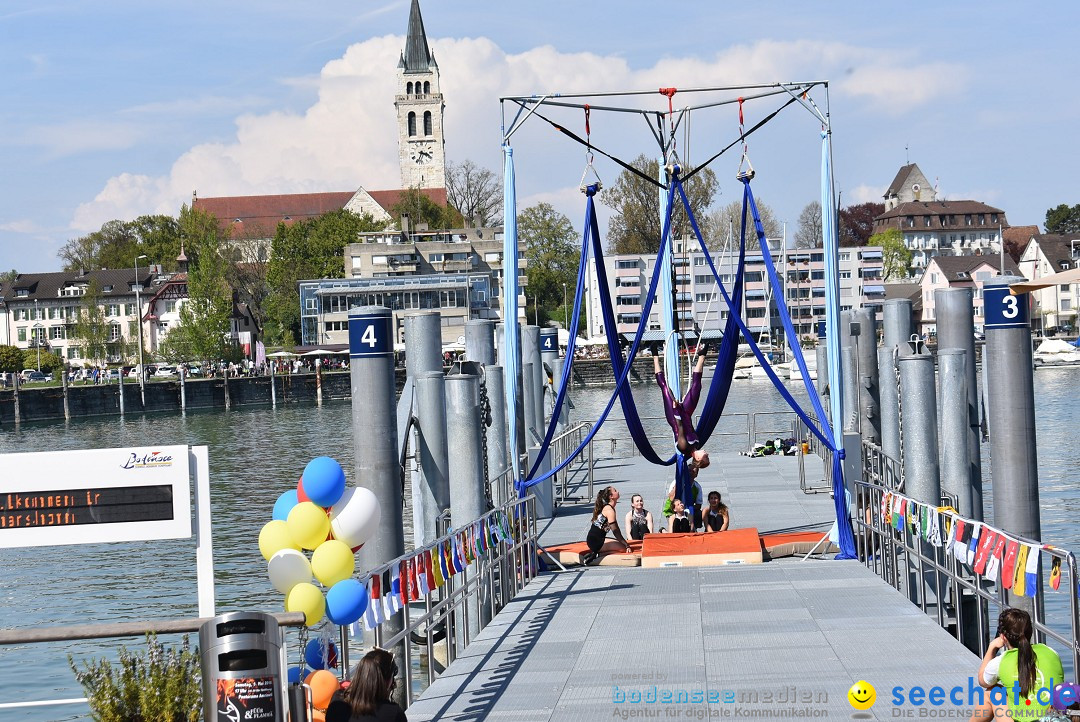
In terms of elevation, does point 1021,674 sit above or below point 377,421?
below

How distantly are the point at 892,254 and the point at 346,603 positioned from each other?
476 feet

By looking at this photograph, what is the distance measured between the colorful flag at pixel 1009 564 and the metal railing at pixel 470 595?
4339 millimetres

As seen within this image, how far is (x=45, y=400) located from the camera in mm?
91938

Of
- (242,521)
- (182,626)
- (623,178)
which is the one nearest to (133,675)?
(182,626)

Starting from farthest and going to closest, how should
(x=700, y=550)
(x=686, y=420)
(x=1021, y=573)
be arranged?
(x=686, y=420), (x=700, y=550), (x=1021, y=573)

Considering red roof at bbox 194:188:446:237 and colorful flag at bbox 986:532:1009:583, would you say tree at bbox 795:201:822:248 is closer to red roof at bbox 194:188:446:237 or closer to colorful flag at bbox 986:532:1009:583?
red roof at bbox 194:188:446:237

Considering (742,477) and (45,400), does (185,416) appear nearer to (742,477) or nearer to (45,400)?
(45,400)

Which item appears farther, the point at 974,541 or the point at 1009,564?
the point at 974,541

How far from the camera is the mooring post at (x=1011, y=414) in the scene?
496 inches

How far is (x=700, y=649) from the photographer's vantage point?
36.5ft

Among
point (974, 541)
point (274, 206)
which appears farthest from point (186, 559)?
point (274, 206)

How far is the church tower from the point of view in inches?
6718

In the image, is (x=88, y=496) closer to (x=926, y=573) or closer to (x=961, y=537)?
(x=961, y=537)

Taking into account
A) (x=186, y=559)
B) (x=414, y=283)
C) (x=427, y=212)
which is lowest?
(x=186, y=559)
